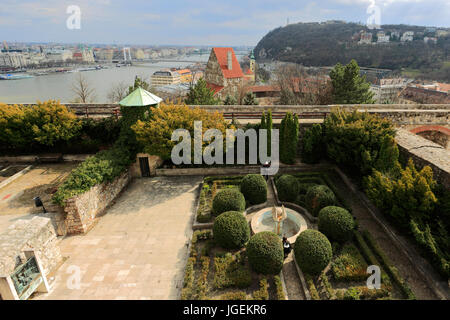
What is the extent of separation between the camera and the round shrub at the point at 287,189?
37.6ft

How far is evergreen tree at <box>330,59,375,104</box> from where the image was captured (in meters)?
23.8

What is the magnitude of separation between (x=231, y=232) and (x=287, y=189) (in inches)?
154

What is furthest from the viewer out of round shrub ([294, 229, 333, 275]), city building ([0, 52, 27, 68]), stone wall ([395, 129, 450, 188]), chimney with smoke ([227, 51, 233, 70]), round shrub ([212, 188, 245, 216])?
city building ([0, 52, 27, 68])

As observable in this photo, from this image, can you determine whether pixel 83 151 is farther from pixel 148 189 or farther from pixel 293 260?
pixel 293 260

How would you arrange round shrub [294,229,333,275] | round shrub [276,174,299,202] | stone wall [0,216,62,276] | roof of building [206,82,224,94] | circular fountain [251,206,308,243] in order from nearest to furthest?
stone wall [0,216,62,276] < round shrub [294,229,333,275] < circular fountain [251,206,308,243] < round shrub [276,174,299,202] < roof of building [206,82,224,94]

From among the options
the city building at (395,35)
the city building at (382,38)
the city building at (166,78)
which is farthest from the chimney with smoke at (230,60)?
the city building at (395,35)

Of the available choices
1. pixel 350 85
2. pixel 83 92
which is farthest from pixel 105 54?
pixel 350 85

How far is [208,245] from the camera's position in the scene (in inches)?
368

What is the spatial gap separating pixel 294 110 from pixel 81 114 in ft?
48.1

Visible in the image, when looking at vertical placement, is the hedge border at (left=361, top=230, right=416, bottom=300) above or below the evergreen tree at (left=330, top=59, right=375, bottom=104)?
below

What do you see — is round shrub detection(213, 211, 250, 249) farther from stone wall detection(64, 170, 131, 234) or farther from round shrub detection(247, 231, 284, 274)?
stone wall detection(64, 170, 131, 234)

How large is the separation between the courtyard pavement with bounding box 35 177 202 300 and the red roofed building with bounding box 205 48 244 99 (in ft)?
84.1

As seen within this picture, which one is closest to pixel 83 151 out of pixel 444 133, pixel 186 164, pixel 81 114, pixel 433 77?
pixel 81 114
